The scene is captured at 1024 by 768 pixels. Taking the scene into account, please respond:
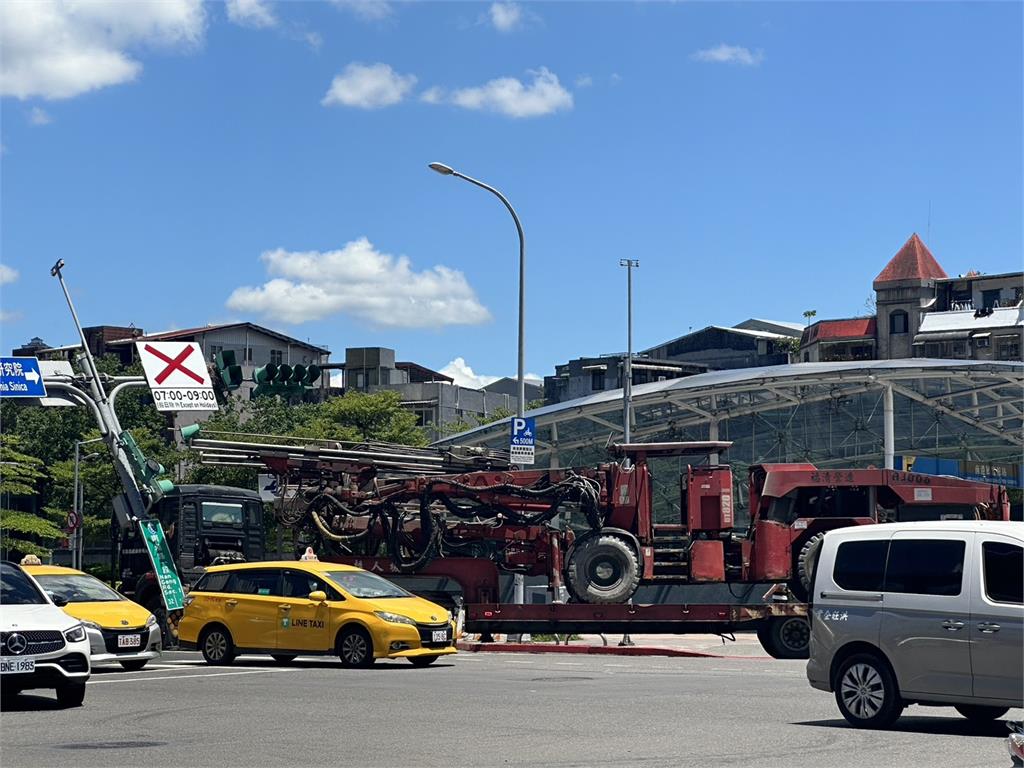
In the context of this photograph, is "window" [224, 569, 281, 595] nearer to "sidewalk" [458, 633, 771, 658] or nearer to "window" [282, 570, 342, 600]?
"window" [282, 570, 342, 600]

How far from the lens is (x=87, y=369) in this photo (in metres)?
30.3

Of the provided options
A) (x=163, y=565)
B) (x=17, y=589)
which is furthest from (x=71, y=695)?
(x=163, y=565)

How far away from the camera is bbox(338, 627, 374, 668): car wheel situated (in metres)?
21.6

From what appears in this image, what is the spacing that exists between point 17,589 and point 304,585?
6.53 metres

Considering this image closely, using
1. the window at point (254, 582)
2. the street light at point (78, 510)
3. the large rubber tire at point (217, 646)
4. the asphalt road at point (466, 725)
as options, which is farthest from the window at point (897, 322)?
the asphalt road at point (466, 725)

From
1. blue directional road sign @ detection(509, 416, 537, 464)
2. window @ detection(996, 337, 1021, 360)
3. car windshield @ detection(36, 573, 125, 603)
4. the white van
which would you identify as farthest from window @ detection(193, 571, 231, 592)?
window @ detection(996, 337, 1021, 360)

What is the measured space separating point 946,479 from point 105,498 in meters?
57.9

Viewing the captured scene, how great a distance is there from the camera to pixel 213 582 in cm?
2352

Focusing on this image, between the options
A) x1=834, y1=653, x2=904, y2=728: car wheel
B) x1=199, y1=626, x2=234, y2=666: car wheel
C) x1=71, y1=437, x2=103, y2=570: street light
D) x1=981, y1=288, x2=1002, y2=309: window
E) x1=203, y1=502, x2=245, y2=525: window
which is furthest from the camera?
x1=981, y1=288, x2=1002, y2=309: window

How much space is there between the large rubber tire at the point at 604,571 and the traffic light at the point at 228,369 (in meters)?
6.95

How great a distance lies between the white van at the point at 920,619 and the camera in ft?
41.8

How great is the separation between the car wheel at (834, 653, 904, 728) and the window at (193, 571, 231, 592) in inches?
469

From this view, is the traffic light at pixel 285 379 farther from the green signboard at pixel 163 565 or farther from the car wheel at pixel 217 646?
the car wheel at pixel 217 646

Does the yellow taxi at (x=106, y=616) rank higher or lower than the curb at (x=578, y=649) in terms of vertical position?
higher
